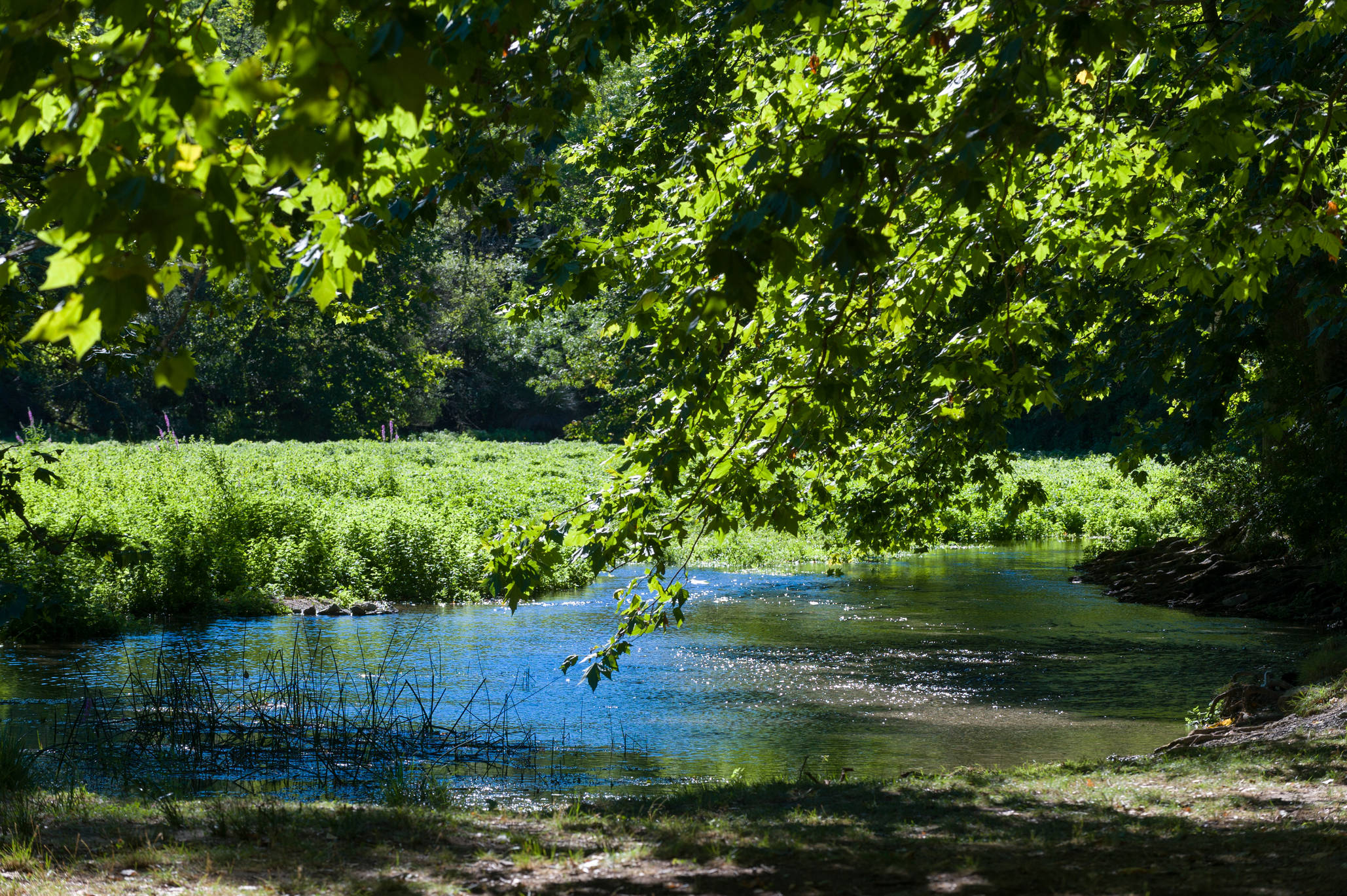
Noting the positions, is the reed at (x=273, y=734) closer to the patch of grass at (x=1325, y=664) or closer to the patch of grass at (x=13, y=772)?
the patch of grass at (x=13, y=772)

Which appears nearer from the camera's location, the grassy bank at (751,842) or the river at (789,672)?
the grassy bank at (751,842)

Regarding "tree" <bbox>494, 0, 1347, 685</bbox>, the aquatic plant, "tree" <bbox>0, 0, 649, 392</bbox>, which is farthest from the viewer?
the aquatic plant

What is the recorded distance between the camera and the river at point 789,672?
9.23 meters

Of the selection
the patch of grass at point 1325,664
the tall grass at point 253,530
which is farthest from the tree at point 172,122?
the patch of grass at point 1325,664

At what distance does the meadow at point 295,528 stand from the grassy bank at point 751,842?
5.02 ft

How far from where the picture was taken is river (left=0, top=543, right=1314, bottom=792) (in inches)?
364

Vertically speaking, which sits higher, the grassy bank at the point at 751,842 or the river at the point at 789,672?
the grassy bank at the point at 751,842

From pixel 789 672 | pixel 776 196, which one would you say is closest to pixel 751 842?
pixel 776 196

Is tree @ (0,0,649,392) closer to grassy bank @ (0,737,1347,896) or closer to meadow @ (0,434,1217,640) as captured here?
grassy bank @ (0,737,1347,896)

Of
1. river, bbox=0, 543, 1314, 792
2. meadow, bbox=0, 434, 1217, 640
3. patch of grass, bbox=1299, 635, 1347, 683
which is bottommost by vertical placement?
river, bbox=0, 543, 1314, 792

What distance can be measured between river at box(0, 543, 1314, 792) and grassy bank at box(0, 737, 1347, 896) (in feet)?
5.48

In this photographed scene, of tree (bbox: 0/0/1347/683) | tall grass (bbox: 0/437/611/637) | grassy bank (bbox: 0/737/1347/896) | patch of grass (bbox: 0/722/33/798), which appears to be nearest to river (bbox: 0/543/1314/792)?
tall grass (bbox: 0/437/611/637)

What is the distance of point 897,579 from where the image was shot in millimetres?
20609

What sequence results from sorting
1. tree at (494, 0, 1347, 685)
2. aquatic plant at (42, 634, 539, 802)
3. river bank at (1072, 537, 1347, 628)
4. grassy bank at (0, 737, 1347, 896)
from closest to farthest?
grassy bank at (0, 737, 1347, 896), tree at (494, 0, 1347, 685), aquatic plant at (42, 634, 539, 802), river bank at (1072, 537, 1347, 628)
